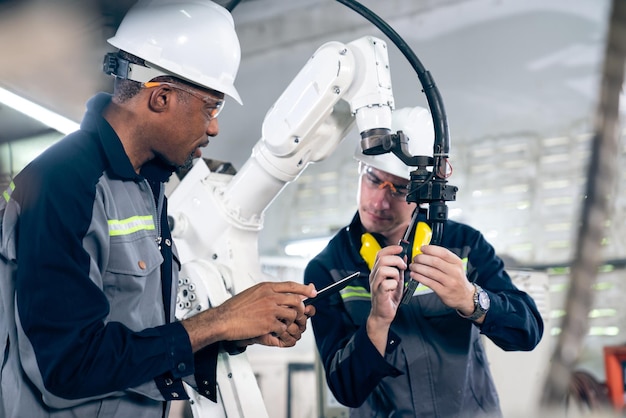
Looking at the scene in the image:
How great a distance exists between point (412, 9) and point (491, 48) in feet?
1.64

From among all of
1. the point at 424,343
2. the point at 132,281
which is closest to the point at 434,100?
the point at 424,343

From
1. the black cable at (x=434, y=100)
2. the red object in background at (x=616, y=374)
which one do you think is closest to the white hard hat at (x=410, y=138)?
the black cable at (x=434, y=100)

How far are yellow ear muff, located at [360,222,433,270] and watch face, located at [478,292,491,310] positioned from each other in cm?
18

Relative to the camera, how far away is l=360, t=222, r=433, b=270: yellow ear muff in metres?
1.66

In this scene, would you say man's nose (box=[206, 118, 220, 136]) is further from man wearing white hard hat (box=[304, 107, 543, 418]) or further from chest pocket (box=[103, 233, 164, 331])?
man wearing white hard hat (box=[304, 107, 543, 418])

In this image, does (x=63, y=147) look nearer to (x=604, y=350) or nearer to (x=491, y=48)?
(x=604, y=350)

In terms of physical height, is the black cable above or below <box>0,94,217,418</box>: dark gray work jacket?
above

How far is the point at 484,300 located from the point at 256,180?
67 centimetres

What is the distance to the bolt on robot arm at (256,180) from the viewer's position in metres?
1.62

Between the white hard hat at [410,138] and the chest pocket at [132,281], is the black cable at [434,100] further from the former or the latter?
the chest pocket at [132,281]

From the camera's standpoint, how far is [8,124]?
1.39m

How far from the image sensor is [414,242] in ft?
5.47


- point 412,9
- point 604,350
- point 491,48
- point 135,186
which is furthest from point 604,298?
point 135,186

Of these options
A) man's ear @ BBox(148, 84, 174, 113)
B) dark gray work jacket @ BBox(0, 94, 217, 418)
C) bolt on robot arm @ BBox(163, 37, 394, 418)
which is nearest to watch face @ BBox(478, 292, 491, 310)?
bolt on robot arm @ BBox(163, 37, 394, 418)
